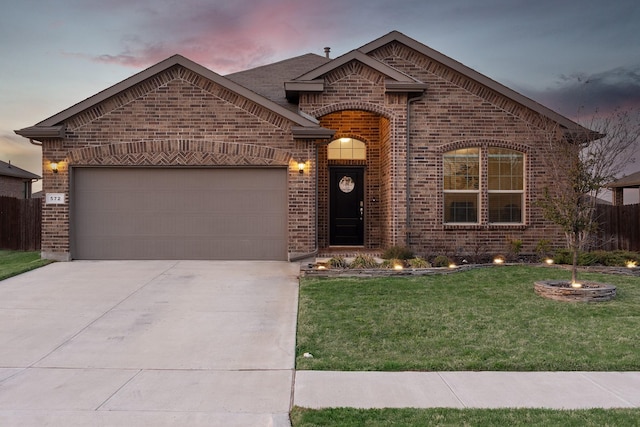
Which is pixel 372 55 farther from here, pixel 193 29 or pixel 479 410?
pixel 479 410

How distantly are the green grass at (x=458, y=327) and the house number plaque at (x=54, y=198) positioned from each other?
7.01m

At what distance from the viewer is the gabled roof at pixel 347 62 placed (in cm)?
1267

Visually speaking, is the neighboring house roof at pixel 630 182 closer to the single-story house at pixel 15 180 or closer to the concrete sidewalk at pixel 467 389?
the concrete sidewalk at pixel 467 389

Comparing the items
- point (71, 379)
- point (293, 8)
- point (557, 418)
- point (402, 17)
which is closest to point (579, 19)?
point (402, 17)

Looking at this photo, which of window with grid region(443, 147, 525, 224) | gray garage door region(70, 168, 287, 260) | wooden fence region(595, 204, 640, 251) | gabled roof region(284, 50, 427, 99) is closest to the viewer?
gray garage door region(70, 168, 287, 260)

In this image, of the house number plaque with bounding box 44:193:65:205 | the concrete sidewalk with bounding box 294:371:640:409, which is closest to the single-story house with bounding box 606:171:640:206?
the concrete sidewalk with bounding box 294:371:640:409

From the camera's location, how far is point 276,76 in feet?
55.1

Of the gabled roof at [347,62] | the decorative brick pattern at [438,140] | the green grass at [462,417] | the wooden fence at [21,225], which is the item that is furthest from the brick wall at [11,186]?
the green grass at [462,417]

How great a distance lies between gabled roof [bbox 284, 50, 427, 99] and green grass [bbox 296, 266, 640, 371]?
5.53m

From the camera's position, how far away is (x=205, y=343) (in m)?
6.26

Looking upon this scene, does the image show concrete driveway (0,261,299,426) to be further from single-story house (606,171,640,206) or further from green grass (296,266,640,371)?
single-story house (606,171,640,206)

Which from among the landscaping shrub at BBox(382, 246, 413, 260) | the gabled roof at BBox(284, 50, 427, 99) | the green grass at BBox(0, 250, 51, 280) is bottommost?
the green grass at BBox(0, 250, 51, 280)

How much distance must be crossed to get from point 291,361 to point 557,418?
2.85 m

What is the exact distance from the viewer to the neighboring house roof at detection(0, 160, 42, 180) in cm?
2780
